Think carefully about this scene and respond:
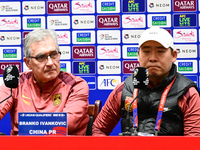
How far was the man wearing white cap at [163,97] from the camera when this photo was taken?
1.37 meters

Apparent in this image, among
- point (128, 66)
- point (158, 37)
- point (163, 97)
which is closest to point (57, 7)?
point (128, 66)

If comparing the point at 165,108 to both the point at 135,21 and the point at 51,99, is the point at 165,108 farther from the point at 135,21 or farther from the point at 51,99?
the point at 135,21

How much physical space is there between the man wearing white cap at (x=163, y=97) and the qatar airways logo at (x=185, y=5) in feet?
4.67

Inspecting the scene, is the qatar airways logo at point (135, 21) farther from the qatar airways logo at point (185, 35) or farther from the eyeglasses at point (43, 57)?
the eyeglasses at point (43, 57)

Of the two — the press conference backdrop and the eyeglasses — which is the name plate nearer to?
the eyeglasses

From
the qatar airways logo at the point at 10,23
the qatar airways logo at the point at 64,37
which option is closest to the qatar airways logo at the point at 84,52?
the qatar airways logo at the point at 64,37

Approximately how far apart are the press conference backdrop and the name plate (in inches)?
69.1

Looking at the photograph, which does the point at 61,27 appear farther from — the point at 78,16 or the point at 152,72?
the point at 152,72

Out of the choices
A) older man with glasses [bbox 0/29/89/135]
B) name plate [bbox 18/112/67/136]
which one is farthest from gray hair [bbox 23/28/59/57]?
name plate [bbox 18/112/67/136]

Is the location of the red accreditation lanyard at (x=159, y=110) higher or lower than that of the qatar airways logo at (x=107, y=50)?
lower

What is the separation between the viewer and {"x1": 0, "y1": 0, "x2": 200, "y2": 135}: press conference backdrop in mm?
2723

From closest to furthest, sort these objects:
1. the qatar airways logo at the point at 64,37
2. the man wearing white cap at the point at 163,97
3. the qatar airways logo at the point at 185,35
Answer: the man wearing white cap at the point at 163,97 < the qatar airways logo at the point at 185,35 < the qatar airways logo at the point at 64,37

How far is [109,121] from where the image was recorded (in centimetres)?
157

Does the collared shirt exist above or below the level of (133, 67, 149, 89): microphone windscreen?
below
